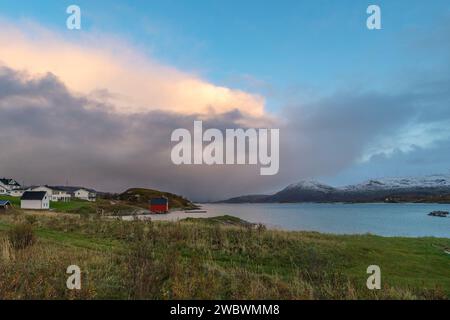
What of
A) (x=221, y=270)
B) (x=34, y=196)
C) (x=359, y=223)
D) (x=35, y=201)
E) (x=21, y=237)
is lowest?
(x=359, y=223)

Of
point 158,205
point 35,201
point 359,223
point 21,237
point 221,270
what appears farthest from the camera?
point 158,205

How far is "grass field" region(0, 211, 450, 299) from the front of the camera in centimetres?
845

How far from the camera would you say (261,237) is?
22.3 m

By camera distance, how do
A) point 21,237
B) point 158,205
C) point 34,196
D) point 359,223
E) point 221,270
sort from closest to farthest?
point 221,270 → point 21,237 → point 359,223 → point 34,196 → point 158,205

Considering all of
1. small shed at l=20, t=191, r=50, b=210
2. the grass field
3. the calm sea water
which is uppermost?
the grass field

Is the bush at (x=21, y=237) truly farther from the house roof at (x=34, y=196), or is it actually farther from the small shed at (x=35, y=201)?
the house roof at (x=34, y=196)

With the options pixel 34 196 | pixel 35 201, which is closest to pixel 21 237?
pixel 35 201

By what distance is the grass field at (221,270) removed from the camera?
8453 millimetres

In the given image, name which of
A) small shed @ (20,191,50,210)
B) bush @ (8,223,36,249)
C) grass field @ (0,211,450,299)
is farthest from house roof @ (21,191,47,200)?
bush @ (8,223,36,249)

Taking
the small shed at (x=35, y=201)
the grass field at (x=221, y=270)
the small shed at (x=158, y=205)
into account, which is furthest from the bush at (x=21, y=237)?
the small shed at (x=158, y=205)

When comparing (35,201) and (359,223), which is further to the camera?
(35,201)

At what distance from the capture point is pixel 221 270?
11.2 m

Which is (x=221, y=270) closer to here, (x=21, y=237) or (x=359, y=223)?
(x=21, y=237)

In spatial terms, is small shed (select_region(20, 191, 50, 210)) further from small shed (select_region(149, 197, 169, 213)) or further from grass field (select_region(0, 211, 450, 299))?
grass field (select_region(0, 211, 450, 299))
